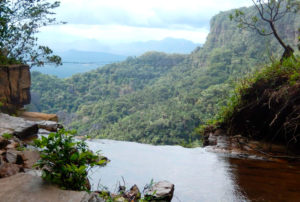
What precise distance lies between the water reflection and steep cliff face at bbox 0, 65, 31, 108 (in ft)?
9.35

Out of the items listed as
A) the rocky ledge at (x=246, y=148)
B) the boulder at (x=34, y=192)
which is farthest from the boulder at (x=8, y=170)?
the rocky ledge at (x=246, y=148)

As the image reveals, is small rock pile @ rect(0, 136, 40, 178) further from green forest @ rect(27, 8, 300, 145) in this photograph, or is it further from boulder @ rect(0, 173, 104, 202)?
green forest @ rect(27, 8, 300, 145)

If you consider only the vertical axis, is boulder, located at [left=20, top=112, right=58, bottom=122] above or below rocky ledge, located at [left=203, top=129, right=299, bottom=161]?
above

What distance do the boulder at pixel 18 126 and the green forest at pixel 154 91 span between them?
13.3 meters

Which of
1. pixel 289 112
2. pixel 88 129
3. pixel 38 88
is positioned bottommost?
pixel 88 129

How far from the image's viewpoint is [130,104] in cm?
4150

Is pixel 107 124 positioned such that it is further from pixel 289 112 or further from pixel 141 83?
pixel 289 112

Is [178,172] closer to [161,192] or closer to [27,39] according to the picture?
[161,192]

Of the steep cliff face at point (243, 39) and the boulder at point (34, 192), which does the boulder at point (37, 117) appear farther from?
the steep cliff face at point (243, 39)

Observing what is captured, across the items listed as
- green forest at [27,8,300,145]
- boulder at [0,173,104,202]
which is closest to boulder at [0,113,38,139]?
boulder at [0,173,104,202]

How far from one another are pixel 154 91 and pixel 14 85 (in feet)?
125

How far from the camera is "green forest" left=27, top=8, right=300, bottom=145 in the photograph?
89.8 feet

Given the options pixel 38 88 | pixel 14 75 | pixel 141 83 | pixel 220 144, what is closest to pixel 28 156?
pixel 220 144

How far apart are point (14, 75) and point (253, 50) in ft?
137
